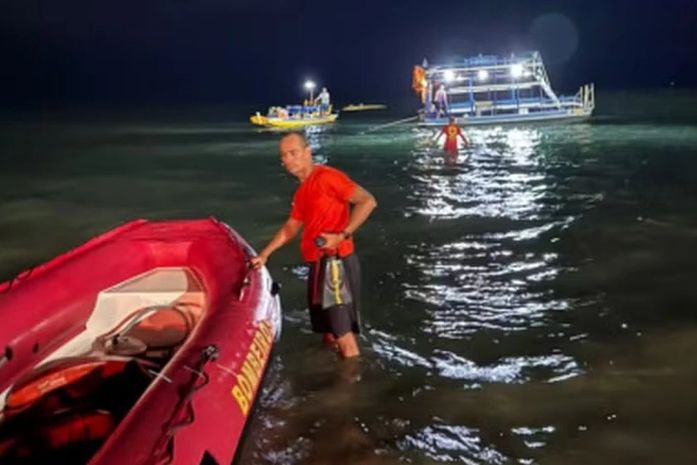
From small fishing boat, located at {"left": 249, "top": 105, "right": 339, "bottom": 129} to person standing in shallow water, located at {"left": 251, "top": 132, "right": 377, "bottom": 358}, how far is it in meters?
33.1

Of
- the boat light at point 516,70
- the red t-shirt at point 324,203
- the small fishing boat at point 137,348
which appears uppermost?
the boat light at point 516,70

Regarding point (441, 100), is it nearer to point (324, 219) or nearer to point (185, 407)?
point (324, 219)

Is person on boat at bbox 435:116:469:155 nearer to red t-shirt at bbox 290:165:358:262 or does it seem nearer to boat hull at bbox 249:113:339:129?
red t-shirt at bbox 290:165:358:262

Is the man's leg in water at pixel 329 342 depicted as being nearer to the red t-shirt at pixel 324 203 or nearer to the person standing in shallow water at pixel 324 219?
the person standing in shallow water at pixel 324 219

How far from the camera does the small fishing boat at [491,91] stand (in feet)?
111

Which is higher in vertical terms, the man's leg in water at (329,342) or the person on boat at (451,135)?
the person on boat at (451,135)

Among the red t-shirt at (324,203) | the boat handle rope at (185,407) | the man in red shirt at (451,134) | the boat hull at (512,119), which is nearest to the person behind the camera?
the boat handle rope at (185,407)

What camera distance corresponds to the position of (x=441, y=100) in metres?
33.3

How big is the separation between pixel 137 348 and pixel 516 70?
30877 millimetres

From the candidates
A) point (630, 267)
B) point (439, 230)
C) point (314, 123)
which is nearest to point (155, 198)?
point (439, 230)

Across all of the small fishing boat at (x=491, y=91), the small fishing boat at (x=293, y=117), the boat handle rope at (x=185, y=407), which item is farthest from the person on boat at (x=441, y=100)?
the boat handle rope at (x=185, y=407)

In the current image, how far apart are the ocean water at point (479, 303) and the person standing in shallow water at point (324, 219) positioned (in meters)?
0.64

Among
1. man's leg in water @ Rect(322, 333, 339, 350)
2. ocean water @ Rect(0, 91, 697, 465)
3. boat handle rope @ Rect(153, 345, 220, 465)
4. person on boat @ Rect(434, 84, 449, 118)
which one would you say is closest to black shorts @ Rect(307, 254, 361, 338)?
ocean water @ Rect(0, 91, 697, 465)

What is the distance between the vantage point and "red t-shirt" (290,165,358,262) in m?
5.41
